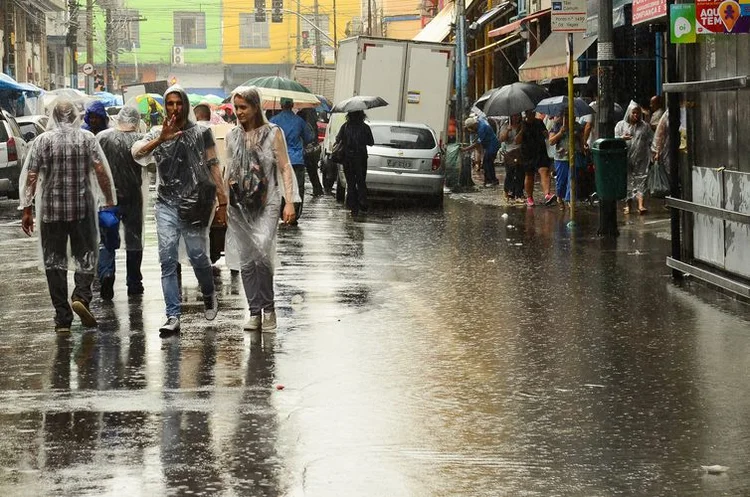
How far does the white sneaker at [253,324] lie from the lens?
10.6m

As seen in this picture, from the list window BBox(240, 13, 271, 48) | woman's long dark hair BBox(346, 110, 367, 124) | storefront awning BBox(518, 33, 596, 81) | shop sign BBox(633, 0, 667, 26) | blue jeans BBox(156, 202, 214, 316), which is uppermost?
window BBox(240, 13, 271, 48)

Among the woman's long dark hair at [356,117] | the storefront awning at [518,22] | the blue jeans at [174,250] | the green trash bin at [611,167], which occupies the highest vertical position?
the storefront awning at [518,22]

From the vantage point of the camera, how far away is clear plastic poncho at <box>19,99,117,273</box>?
35.3 feet

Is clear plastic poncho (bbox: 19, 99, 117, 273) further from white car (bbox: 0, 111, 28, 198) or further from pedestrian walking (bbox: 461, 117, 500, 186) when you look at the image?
pedestrian walking (bbox: 461, 117, 500, 186)

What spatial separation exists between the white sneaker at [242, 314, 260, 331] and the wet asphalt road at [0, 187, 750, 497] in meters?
0.12

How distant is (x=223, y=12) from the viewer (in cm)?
10412

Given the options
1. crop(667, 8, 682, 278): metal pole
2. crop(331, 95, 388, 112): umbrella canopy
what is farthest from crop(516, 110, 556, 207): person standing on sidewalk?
crop(667, 8, 682, 278): metal pole

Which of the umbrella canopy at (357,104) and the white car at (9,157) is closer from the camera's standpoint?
the umbrella canopy at (357,104)

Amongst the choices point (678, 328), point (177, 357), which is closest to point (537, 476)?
point (177, 357)

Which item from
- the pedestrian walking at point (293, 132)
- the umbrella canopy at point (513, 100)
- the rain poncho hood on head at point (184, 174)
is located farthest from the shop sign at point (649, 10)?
the umbrella canopy at point (513, 100)

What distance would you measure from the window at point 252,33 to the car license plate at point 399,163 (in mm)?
79210

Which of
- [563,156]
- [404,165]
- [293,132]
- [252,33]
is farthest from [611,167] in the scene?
[252,33]

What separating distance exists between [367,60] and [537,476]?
23623 mm

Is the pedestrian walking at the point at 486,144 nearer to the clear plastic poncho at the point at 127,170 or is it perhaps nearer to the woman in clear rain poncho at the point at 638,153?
the woman in clear rain poncho at the point at 638,153
